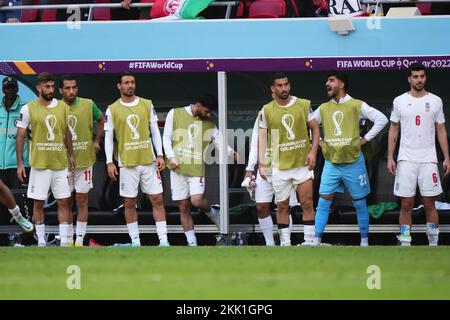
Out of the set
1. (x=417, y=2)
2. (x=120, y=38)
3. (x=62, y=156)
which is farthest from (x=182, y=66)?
(x=417, y=2)

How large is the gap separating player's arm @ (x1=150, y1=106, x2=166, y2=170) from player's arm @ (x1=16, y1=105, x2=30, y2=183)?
1.34 m

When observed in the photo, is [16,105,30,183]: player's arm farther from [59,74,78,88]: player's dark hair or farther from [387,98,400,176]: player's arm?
[387,98,400,176]: player's arm

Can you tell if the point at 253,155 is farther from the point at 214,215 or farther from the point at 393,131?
the point at 393,131

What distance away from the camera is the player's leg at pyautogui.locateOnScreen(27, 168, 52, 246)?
527 inches

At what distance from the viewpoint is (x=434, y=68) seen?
13766mm

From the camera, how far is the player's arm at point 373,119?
1316 centimetres

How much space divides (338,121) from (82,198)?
9.71 feet

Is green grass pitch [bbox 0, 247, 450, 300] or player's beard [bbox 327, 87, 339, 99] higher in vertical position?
player's beard [bbox 327, 87, 339, 99]

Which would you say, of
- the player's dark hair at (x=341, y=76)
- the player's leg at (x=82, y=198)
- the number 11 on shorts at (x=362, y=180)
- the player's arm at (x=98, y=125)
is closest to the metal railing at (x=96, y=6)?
the player's arm at (x=98, y=125)

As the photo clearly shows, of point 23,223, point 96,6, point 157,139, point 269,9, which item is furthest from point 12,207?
point 269,9

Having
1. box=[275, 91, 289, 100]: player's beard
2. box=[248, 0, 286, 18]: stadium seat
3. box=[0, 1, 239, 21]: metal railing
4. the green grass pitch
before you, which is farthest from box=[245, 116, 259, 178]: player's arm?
box=[0, 1, 239, 21]: metal railing

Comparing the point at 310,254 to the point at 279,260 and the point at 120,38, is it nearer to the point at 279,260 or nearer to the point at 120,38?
the point at 279,260

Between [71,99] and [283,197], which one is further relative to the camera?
[71,99]

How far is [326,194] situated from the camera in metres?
13.3
